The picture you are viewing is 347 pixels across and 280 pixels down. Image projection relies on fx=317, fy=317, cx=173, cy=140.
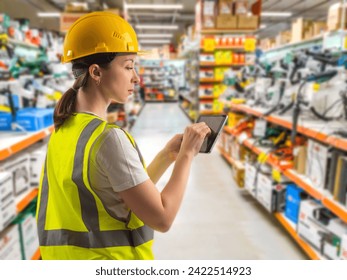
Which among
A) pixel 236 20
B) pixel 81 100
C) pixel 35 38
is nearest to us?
pixel 81 100

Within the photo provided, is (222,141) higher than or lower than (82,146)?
lower

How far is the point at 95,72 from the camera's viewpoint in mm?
881

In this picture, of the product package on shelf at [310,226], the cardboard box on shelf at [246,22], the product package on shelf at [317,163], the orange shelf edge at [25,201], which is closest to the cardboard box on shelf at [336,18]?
the cardboard box on shelf at [246,22]

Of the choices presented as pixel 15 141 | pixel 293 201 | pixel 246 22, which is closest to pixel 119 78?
pixel 15 141

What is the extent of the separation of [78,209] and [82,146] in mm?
182

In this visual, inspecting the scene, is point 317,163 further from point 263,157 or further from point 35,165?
point 35,165

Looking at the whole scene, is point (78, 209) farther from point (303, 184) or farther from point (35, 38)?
point (35, 38)

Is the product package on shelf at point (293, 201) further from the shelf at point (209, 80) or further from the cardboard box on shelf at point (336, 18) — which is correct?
the shelf at point (209, 80)

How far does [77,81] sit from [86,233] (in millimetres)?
438

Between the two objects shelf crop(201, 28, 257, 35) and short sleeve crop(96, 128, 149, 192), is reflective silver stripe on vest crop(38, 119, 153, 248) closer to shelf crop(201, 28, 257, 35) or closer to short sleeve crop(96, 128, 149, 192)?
short sleeve crop(96, 128, 149, 192)

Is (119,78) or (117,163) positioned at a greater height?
(119,78)

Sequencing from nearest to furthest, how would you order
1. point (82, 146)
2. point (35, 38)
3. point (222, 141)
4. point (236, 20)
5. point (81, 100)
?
point (82, 146)
point (81, 100)
point (35, 38)
point (222, 141)
point (236, 20)
